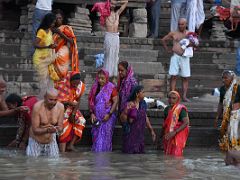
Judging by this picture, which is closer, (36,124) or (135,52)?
(36,124)

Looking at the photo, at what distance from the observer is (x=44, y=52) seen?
12.9 m

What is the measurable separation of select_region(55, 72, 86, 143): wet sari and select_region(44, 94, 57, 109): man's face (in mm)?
709

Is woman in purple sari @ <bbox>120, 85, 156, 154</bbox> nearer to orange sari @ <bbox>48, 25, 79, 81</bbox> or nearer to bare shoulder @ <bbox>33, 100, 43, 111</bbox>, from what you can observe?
orange sari @ <bbox>48, 25, 79, 81</bbox>

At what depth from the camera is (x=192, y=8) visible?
17719 mm

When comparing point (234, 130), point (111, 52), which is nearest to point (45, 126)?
point (234, 130)

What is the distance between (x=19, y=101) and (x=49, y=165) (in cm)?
189

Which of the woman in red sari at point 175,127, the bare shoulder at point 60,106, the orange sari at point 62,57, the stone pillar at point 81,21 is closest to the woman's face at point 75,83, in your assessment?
the orange sari at point 62,57

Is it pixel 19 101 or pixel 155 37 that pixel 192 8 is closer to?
pixel 155 37

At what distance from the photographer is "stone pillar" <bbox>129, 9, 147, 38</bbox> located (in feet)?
61.5

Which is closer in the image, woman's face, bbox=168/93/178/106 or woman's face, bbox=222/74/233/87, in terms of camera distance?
woman's face, bbox=168/93/178/106

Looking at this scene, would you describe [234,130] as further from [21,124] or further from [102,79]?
[21,124]

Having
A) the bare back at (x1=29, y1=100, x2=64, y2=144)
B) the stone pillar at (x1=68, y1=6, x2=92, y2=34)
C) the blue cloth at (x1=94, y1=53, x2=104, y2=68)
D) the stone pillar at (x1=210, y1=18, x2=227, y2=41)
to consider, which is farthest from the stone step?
the bare back at (x1=29, y1=100, x2=64, y2=144)

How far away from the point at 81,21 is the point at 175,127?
6.89 meters

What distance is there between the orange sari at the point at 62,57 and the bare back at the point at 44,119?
129cm
